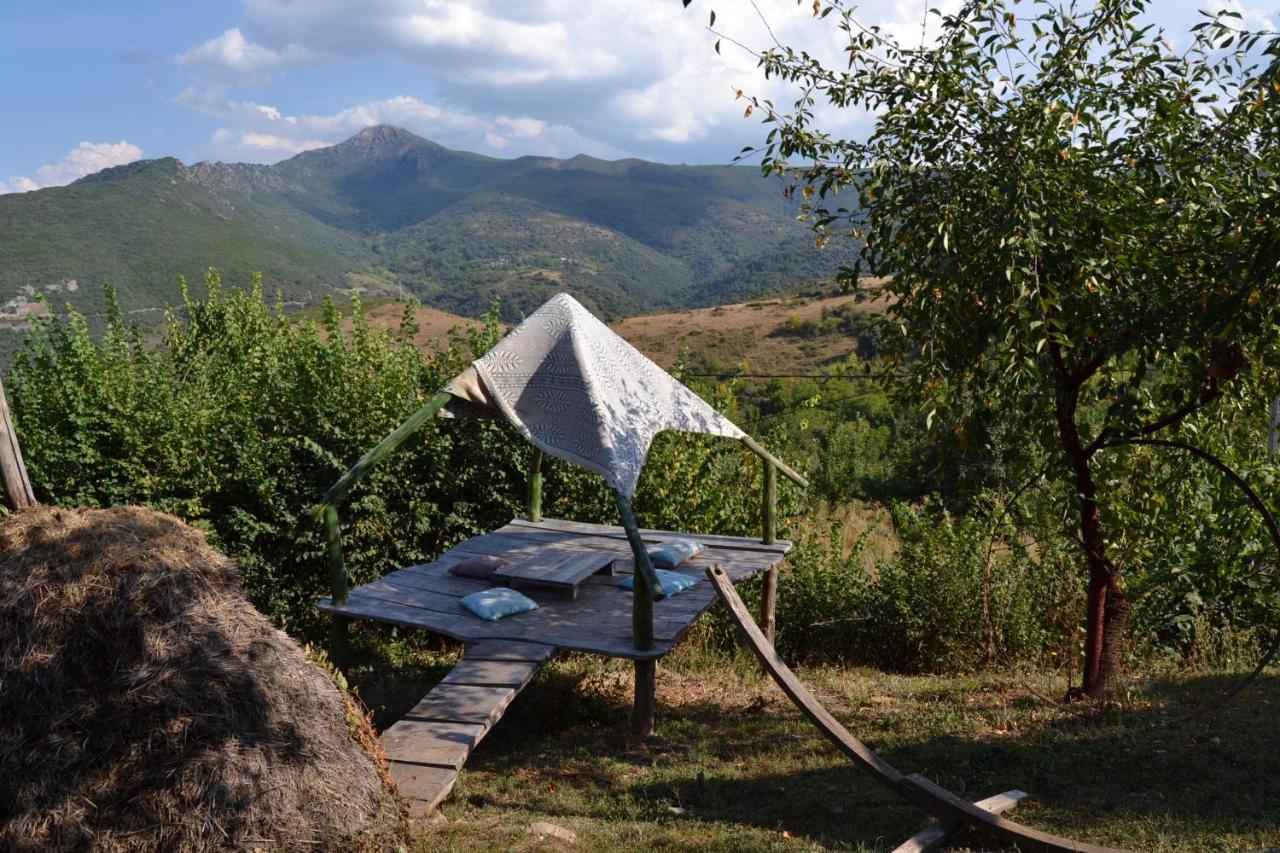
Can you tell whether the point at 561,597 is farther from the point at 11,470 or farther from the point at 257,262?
the point at 257,262

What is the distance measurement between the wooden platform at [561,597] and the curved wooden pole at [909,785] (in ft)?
4.22

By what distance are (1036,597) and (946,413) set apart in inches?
155

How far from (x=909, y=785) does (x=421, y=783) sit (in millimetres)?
2257

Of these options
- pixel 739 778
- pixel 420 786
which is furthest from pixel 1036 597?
pixel 420 786

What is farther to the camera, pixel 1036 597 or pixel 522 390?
pixel 1036 597

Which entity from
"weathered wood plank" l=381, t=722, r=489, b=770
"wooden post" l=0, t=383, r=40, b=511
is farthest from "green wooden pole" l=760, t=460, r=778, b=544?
"wooden post" l=0, t=383, r=40, b=511

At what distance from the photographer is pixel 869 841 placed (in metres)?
4.55

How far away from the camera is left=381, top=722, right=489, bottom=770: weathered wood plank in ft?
15.5

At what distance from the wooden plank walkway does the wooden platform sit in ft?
0.82

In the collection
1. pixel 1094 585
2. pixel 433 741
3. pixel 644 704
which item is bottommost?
pixel 644 704

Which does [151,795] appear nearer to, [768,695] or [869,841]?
[869,841]

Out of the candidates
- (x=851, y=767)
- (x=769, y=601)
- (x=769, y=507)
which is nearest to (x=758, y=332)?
(x=769, y=507)

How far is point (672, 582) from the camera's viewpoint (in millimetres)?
6770

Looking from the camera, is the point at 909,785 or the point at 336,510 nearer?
the point at 909,785
